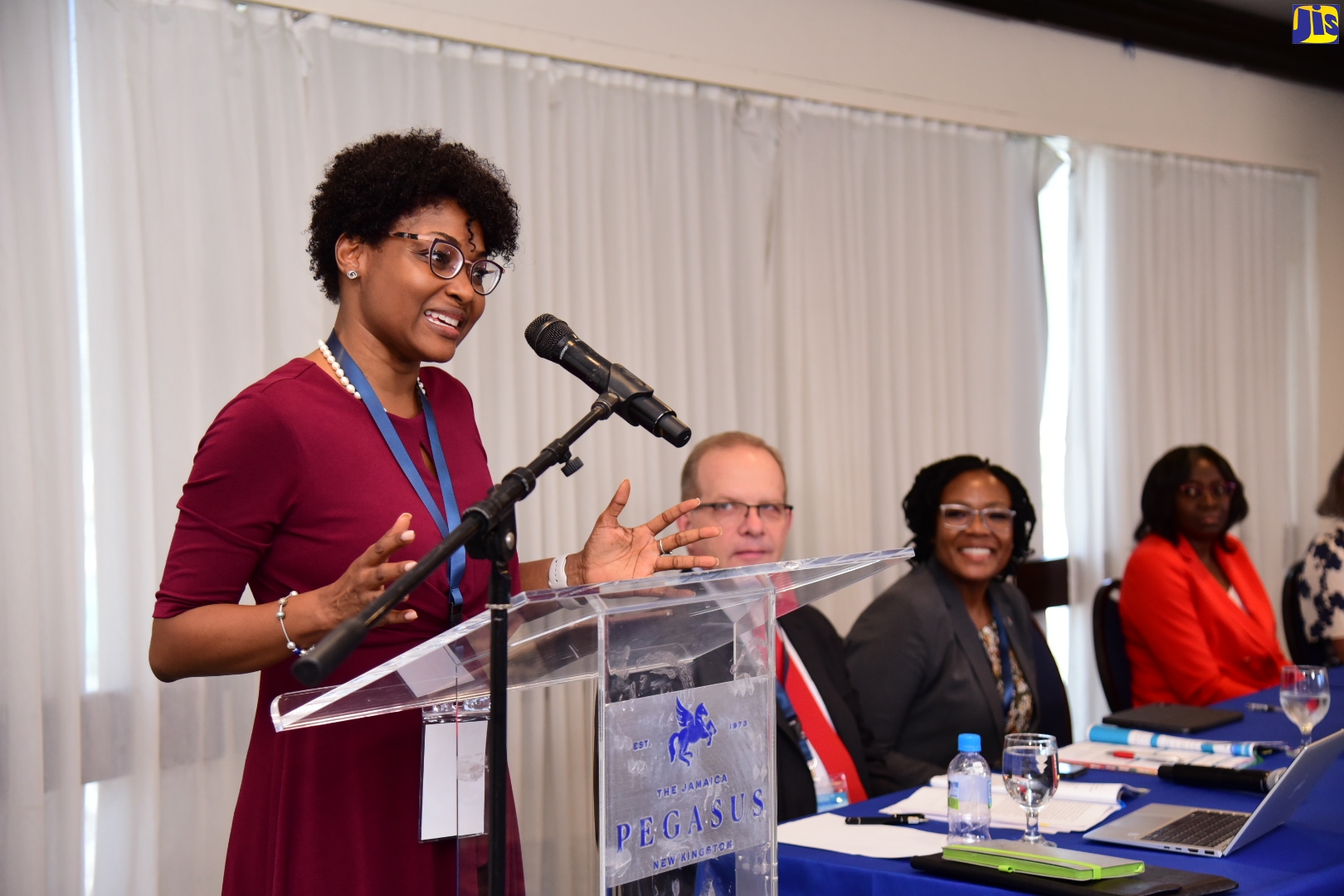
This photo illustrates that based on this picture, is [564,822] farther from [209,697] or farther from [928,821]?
[209,697]

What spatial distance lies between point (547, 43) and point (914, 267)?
1853mm

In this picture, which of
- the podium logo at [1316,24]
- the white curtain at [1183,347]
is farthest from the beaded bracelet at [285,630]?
the podium logo at [1316,24]

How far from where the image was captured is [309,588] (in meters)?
1.61

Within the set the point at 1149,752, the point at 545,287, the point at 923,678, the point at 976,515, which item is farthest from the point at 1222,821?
the point at 545,287

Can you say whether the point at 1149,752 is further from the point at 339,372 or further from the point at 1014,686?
the point at 339,372

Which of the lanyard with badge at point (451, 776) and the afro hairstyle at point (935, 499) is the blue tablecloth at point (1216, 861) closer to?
the lanyard with badge at point (451, 776)

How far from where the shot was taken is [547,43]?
3.81 metres

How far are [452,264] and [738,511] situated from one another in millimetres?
1286

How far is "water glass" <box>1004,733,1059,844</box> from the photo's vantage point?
75.6 inches

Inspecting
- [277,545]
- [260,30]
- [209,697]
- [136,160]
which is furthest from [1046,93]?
[277,545]

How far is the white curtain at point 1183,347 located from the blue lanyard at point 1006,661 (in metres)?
2.27

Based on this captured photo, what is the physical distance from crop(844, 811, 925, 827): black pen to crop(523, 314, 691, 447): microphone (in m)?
1.00

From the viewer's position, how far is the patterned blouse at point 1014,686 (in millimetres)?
3260

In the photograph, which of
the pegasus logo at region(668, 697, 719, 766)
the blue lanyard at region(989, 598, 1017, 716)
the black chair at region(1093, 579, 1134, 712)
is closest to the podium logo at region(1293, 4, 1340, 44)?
the black chair at region(1093, 579, 1134, 712)
